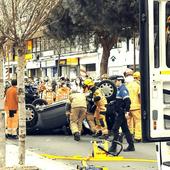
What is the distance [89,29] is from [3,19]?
22.6 metres

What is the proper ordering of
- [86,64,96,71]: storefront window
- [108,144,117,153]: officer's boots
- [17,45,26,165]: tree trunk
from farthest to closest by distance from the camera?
[86,64,96,71]: storefront window, [108,144,117,153]: officer's boots, [17,45,26,165]: tree trunk

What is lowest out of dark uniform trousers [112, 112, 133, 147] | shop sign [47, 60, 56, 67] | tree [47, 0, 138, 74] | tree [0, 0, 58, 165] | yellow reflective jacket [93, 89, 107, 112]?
dark uniform trousers [112, 112, 133, 147]

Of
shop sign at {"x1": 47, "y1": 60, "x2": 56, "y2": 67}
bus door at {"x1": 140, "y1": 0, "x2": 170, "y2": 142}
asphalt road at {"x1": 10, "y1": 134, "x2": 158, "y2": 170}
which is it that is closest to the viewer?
bus door at {"x1": 140, "y1": 0, "x2": 170, "y2": 142}

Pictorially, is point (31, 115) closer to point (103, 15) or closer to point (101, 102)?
point (101, 102)

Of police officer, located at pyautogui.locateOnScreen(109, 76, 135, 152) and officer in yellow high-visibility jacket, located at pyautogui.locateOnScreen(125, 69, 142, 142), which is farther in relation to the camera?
officer in yellow high-visibility jacket, located at pyautogui.locateOnScreen(125, 69, 142, 142)

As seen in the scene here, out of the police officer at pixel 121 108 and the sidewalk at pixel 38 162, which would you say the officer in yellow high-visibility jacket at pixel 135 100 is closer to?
the police officer at pixel 121 108

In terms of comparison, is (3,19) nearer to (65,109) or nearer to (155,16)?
(155,16)

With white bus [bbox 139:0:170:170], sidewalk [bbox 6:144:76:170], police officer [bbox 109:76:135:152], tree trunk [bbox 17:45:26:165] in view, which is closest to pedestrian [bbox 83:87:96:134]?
police officer [bbox 109:76:135:152]

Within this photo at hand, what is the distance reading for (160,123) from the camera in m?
5.62

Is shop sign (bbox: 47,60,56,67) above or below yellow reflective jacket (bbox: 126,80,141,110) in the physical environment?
above

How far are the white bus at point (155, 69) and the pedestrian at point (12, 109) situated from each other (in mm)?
9100

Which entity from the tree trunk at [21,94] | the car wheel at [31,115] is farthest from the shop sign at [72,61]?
the tree trunk at [21,94]

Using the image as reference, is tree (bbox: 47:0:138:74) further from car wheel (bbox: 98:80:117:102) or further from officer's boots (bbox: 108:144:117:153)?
officer's boots (bbox: 108:144:117:153)

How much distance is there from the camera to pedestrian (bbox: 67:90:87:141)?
14148 millimetres
